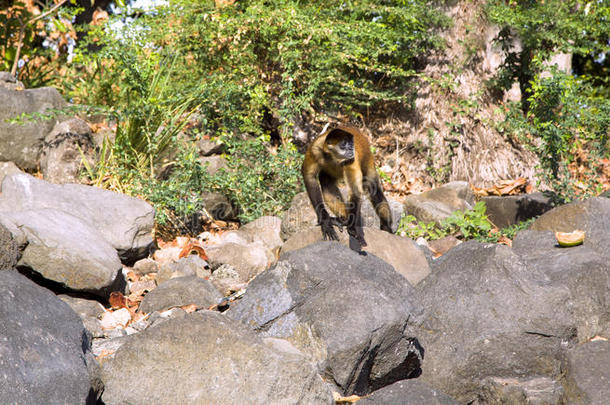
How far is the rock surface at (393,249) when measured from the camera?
5387 mm

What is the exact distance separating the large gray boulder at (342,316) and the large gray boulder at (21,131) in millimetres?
5340

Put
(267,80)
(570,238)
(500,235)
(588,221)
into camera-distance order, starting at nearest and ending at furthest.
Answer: (570,238), (588,221), (500,235), (267,80)

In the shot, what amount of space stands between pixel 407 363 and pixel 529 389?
0.75m

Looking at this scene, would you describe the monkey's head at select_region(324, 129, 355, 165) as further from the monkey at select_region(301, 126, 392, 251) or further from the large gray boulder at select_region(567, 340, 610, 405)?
the large gray boulder at select_region(567, 340, 610, 405)

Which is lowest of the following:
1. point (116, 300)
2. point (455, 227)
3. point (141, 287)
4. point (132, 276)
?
point (455, 227)

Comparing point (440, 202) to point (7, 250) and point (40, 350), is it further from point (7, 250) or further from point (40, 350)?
point (40, 350)

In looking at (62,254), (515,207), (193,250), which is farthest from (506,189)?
(62,254)

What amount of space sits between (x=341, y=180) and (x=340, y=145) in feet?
2.03

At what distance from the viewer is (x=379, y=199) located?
20.2 ft

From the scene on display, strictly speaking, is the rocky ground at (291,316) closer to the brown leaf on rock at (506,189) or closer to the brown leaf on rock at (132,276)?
the brown leaf on rock at (132,276)

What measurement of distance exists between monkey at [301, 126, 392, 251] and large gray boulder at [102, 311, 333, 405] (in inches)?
77.1

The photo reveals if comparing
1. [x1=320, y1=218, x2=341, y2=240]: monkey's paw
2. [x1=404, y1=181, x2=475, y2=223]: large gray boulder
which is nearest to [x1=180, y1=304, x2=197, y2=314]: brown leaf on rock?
[x1=320, y1=218, x2=341, y2=240]: monkey's paw

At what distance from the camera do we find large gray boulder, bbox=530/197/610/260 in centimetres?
594

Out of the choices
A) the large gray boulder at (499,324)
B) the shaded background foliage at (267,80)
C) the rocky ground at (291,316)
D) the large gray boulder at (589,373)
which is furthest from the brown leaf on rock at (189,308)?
the large gray boulder at (589,373)
